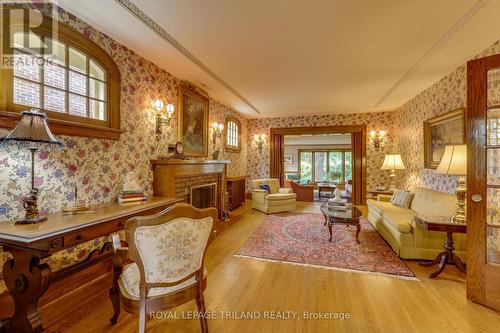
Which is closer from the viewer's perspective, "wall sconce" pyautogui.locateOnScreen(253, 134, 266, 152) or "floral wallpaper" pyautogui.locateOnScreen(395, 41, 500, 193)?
"floral wallpaper" pyautogui.locateOnScreen(395, 41, 500, 193)

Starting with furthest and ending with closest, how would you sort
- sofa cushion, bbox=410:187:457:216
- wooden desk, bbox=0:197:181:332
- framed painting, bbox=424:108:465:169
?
framed painting, bbox=424:108:465:169 < sofa cushion, bbox=410:187:457:216 < wooden desk, bbox=0:197:181:332

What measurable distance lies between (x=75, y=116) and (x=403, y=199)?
16.9 feet

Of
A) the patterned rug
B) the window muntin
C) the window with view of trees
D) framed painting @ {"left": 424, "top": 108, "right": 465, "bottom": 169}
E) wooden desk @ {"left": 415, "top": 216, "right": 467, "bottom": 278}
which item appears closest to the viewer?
the window muntin

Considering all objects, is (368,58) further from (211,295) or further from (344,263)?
(211,295)

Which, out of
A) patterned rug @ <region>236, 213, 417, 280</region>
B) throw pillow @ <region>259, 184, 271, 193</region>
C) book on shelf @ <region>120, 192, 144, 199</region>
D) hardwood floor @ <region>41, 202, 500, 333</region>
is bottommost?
hardwood floor @ <region>41, 202, 500, 333</region>

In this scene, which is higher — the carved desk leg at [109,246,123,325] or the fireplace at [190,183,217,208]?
the fireplace at [190,183,217,208]

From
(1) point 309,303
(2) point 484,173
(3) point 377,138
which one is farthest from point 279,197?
(2) point 484,173

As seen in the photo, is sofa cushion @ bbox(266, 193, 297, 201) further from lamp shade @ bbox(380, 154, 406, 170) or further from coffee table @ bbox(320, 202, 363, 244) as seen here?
lamp shade @ bbox(380, 154, 406, 170)

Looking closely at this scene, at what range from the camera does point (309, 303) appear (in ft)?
6.91

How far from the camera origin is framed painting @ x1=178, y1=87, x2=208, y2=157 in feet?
13.4

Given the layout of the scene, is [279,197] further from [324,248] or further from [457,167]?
[457,167]

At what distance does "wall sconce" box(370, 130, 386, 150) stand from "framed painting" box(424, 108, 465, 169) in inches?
76.1

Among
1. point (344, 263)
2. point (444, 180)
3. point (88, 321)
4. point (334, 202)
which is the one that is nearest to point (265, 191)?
point (334, 202)

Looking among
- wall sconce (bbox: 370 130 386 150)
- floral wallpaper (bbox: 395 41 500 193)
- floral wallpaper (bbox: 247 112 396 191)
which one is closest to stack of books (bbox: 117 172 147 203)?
floral wallpaper (bbox: 395 41 500 193)
